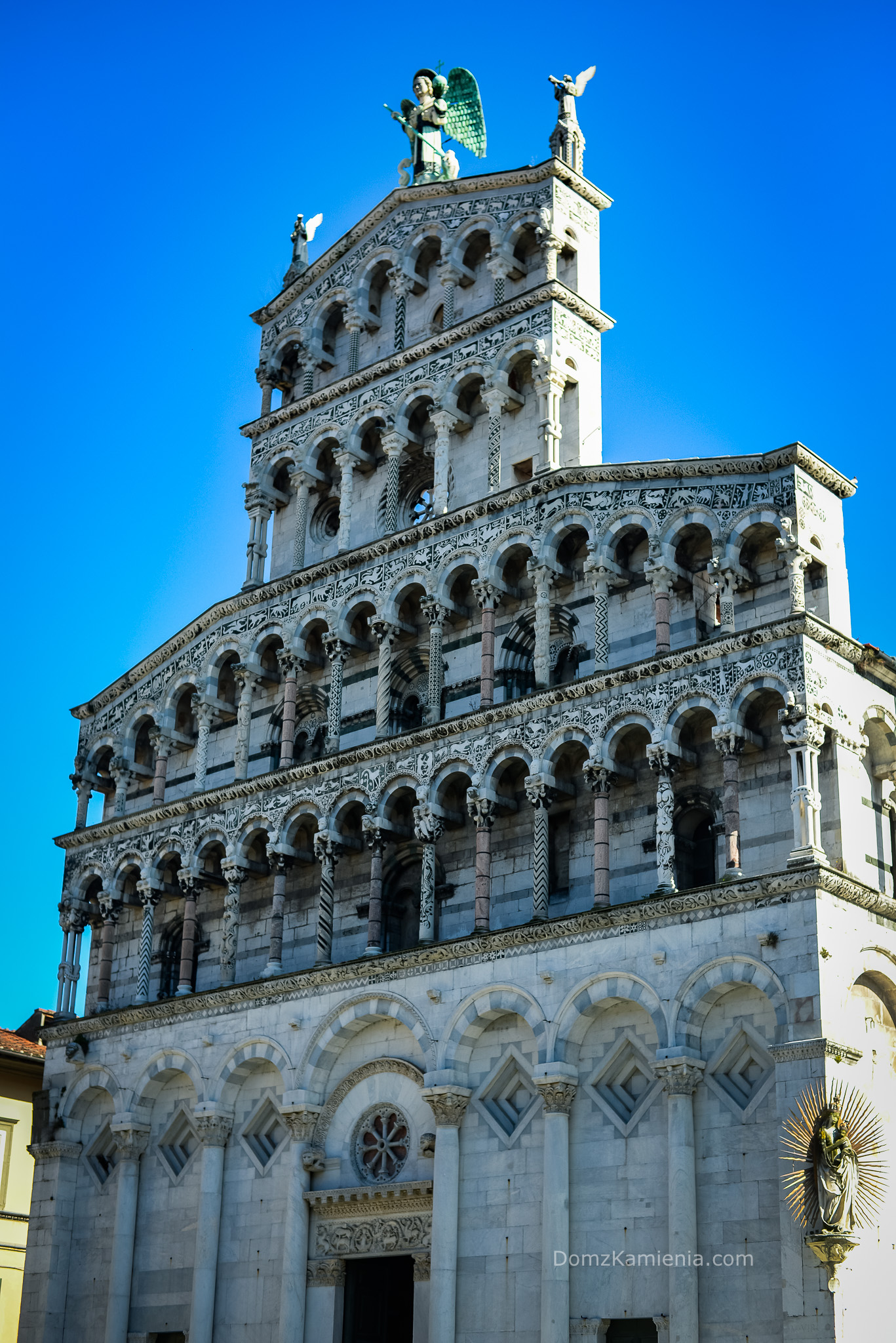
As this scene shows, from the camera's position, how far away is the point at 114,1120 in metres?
31.5

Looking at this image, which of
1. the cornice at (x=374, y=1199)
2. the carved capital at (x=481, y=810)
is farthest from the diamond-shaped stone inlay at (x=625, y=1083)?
the carved capital at (x=481, y=810)

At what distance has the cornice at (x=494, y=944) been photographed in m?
23.0

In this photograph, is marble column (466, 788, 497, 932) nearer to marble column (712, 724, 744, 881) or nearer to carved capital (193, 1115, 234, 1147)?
marble column (712, 724, 744, 881)

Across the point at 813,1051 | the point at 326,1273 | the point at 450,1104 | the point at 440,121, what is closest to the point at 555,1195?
the point at 450,1104

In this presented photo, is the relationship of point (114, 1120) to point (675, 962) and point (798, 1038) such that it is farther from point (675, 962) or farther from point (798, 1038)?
point (798, 1038)

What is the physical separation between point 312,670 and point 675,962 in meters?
11.6

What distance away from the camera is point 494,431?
30828mm

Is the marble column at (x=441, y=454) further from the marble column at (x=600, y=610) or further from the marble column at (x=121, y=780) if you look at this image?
the marble column at (x=121, y=780)

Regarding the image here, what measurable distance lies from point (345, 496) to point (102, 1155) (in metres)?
13.6

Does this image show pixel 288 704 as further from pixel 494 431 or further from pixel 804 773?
pixel 804 773

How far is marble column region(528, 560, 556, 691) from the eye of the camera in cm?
2753

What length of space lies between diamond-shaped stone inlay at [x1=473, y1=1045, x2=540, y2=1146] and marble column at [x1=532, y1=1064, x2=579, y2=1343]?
0.69 m

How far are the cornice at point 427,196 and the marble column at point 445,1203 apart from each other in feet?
56.5

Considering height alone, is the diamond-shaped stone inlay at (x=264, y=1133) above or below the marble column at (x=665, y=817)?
below
